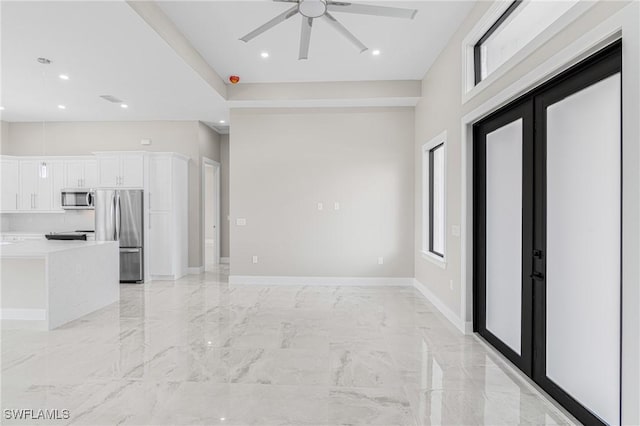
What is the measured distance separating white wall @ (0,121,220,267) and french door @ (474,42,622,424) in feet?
18.5

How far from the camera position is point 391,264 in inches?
237

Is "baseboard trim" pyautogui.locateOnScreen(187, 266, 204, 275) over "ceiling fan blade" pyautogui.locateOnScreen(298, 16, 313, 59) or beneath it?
beneath

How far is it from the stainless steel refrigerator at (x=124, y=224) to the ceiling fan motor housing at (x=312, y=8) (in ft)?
15.1

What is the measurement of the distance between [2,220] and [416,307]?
8.04 metres

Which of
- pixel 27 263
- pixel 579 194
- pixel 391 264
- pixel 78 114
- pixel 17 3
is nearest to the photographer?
pixel 579 194

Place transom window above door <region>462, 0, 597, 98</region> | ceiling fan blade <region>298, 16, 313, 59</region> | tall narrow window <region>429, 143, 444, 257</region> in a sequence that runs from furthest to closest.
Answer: tall narrow window <region>429, 143, 444, 257</region>, ceiling fan blade <region>298, 16, 313, 59</region>, transom window above door <region>462, 0, 597, 98</region>

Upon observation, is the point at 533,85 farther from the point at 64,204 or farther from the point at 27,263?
the point at 64,204

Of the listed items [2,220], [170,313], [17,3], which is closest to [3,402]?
[170,313]

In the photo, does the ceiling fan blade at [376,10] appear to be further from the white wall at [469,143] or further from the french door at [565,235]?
the french door at [565,235]

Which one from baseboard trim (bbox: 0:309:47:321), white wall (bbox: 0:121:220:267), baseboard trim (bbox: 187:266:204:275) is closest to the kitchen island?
baseboard trim (bbox: 0:309:47:321)

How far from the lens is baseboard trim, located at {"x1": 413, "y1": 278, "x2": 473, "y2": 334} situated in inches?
146

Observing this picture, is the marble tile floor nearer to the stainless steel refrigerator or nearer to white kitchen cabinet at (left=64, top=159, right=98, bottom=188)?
the stainless steel refrigerator

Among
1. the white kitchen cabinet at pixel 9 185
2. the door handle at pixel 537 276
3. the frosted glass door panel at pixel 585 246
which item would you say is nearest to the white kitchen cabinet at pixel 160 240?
the white kitchen cabinet at pixel 9 185

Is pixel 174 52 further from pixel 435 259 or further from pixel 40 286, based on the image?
pixel 435 259
